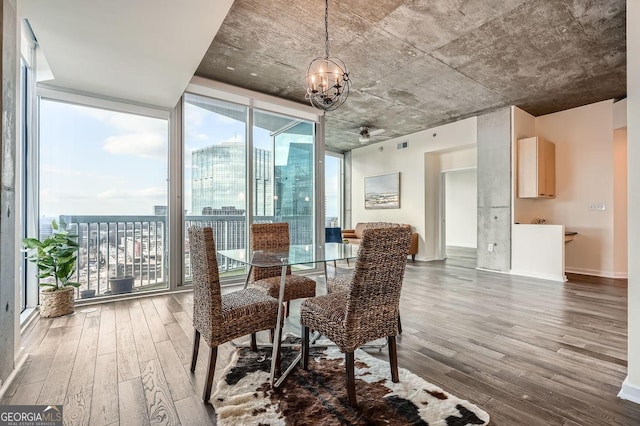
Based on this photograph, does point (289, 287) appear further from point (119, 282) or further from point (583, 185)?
point (583, 185)

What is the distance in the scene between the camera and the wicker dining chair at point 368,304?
159cm

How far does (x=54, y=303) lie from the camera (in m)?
3.00

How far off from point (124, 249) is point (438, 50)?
472 centimetres

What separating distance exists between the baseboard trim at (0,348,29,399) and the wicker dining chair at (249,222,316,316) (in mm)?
1632

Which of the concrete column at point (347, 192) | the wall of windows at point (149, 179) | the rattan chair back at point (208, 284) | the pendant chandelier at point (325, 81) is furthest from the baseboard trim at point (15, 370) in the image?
the concrete column at point (347, 192)

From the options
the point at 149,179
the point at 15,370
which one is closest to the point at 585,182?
the point at 149,179

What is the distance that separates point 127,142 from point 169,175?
0.64 metres

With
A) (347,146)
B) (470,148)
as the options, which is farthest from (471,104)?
(347,146)

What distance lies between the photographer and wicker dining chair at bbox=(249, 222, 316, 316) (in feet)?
8.52

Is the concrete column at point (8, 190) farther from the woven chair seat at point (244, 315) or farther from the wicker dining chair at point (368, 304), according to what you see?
the wicker dining chair at point (368, 304)

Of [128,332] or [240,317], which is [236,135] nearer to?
[128,332]

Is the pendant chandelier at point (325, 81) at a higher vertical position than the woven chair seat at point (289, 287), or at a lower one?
higher

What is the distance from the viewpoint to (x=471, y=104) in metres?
5.19

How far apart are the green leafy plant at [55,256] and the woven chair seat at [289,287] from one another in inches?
77.7
